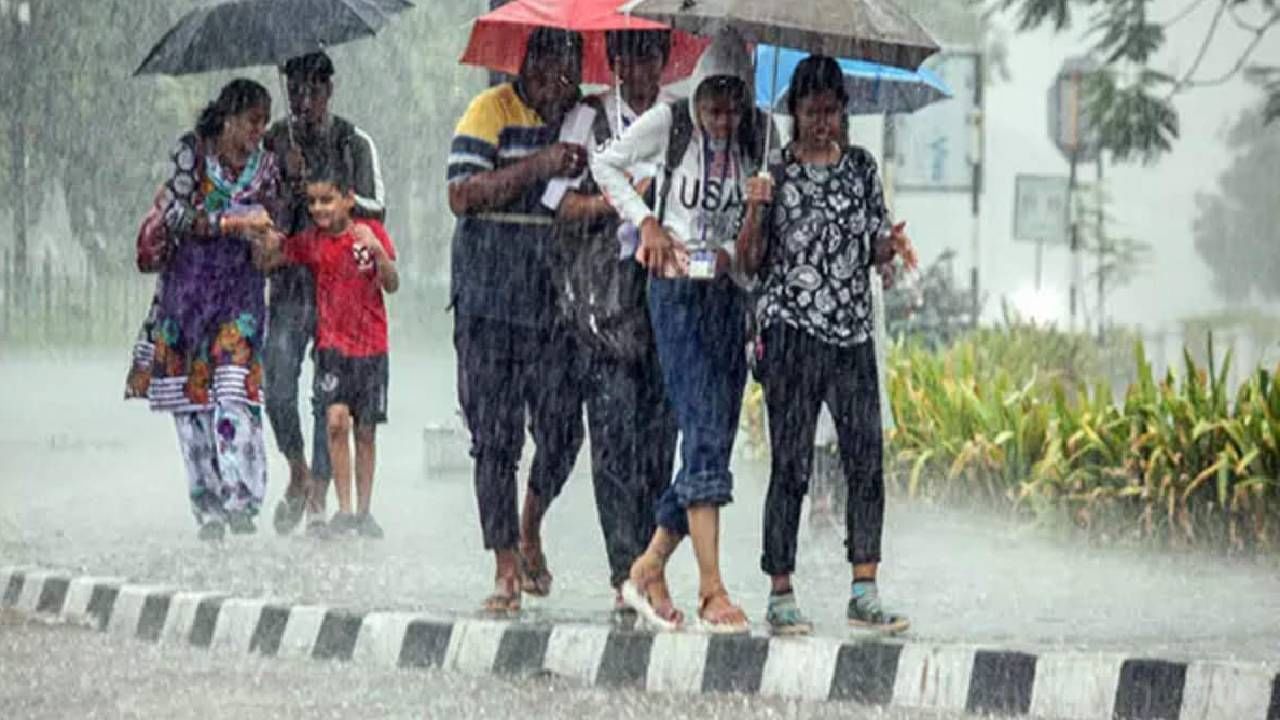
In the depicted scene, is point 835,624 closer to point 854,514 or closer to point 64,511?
point 854,514

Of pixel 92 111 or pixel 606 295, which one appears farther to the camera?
pixel 92 111

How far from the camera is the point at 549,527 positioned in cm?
1412

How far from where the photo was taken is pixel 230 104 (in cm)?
1247

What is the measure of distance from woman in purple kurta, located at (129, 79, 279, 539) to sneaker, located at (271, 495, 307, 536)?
0.68 feet

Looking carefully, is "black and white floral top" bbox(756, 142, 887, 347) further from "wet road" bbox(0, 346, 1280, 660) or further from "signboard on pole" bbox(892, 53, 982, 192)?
"signboard on pole" bbox(892, 53, 982, 192)

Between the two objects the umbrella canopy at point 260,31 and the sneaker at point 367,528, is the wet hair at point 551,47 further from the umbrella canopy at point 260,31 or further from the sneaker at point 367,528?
the sneaker at point 367,528

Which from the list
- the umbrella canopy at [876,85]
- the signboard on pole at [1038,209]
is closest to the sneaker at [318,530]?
the umbrella canopy at [876,85]

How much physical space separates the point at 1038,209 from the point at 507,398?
1067 inches

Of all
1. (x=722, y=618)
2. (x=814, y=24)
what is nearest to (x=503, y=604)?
(x=722, y=618)

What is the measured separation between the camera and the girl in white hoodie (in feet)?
29.9

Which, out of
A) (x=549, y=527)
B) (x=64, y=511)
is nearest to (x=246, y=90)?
(x=549, y=527)

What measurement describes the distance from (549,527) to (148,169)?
32660 millimetres

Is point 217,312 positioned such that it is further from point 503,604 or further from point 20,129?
point 20,129

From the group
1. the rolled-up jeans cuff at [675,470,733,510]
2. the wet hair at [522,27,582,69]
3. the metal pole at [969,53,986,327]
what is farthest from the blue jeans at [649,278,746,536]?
the metal pole at [969,53,986,327]
